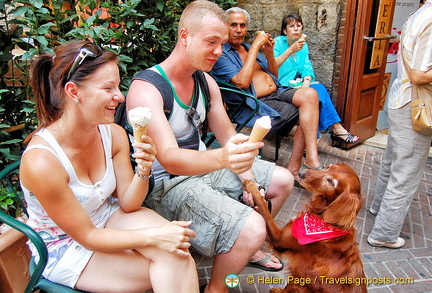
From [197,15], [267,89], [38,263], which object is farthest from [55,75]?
[267,89]

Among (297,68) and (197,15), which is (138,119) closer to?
(197,15)

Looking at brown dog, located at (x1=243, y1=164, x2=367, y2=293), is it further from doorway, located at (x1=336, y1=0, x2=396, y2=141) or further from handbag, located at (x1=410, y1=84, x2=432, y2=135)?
doorway, located at (x1=336, y1=0, x2=396, y2=141)

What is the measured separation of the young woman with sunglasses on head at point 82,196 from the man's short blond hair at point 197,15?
0.67 m

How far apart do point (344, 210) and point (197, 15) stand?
58.1 inches

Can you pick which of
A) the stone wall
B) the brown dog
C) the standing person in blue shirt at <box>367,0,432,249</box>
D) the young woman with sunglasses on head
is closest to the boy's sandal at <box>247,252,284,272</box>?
the brown dog

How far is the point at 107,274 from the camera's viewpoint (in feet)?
5.24

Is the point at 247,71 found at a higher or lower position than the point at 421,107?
higher

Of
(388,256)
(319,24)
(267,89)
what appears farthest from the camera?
(319,24)

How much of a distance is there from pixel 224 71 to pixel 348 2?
248 centimetres

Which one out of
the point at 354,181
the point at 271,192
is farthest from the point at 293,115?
the point at 354,181

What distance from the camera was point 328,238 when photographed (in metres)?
1.98

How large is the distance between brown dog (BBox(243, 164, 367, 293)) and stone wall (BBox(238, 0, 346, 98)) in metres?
3.67

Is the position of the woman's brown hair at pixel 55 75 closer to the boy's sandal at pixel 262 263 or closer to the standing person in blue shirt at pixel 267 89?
the boy's sandal at pixel 262 263

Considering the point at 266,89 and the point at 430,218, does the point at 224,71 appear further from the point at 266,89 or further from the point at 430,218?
the point at 430,218
